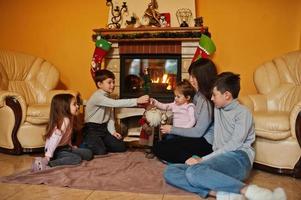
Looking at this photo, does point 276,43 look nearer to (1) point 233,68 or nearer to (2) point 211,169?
(1) point 233,68

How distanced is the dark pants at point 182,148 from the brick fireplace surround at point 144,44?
3.48ft

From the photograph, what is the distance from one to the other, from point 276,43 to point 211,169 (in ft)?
7.82

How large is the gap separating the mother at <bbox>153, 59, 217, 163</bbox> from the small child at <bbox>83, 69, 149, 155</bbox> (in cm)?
63

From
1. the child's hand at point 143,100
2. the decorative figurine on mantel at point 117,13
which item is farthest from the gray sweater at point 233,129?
the decorative figurine on mantel at point 117,13

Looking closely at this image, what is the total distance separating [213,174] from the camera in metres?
1.98

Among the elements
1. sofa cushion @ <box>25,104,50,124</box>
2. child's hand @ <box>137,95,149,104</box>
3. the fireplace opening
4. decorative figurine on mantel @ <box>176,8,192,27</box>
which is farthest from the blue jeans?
decorative figurine on mantel @ <box>176,8,192,27</box>

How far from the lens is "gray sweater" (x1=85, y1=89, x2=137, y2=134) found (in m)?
3.04

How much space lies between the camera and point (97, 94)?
10.3 ft

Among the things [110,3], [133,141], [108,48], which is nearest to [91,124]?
[133,141]

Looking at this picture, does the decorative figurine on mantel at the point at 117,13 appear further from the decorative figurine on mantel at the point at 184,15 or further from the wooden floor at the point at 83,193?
the wooden floor at the point at 83,193

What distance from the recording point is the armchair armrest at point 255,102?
3.12 meters

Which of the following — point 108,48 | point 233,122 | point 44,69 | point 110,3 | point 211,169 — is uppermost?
point 110,3

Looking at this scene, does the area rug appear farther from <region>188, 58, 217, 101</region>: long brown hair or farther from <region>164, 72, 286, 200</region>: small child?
<region>188, 58, 217, 101</region>: long brown hair

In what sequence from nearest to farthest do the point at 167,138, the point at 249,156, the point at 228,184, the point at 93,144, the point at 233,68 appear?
the point at 228,184 < the point at 249,156 < the point at 167,138 < the point at 93,144 < the point at 233,68
